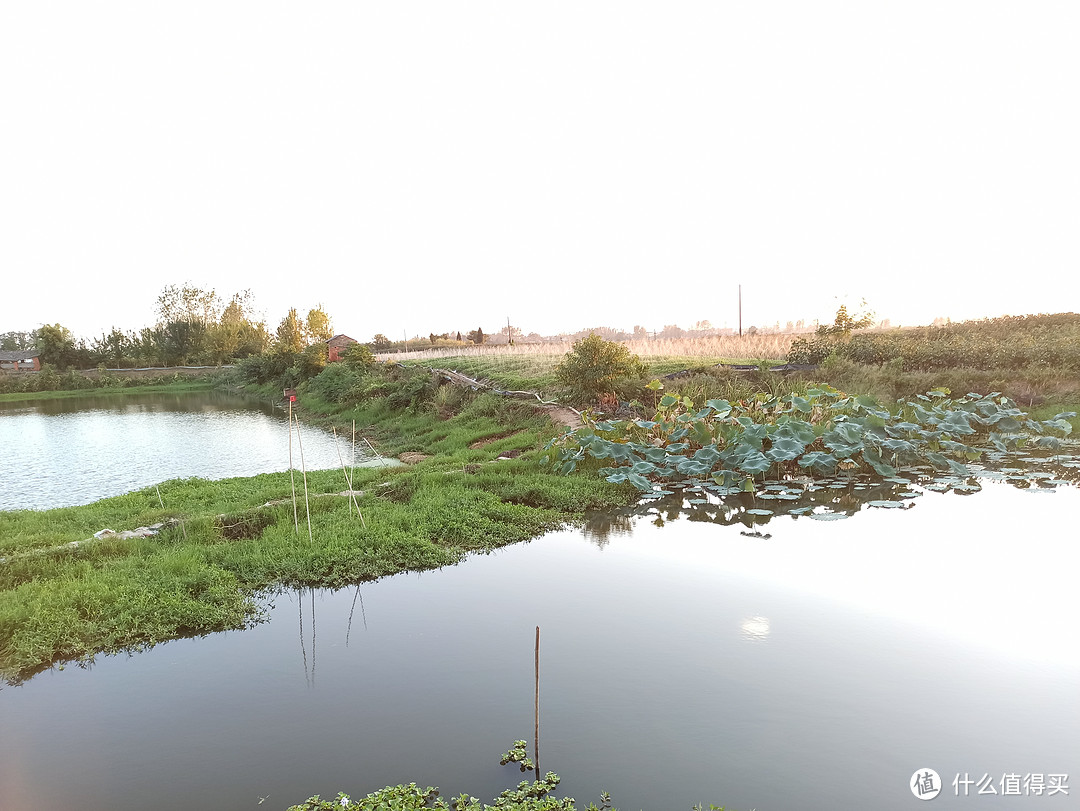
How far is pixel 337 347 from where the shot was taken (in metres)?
37.5

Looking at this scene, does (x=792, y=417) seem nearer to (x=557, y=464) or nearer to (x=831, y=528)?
(x=831, y=528)

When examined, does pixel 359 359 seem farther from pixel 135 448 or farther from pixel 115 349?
pixel 115 349

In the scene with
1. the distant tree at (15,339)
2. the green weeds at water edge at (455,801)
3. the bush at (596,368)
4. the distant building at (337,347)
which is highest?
the distant tree at (15,339)

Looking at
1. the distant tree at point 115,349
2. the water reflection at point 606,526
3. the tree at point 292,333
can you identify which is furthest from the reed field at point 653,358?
the distant tree at point 115,349

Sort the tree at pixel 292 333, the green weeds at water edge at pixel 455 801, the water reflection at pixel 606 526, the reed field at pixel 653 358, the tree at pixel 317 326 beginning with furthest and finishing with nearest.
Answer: the tree at pixel 317 326
the tree at pixel 292 333
the reed field at pixel 653 358
the water reflection at pixel 606 526
the green weeds at water edge at pixel 455 801

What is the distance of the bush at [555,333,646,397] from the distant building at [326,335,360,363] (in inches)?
911

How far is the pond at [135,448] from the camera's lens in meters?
11.8

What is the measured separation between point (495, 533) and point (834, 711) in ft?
13.4

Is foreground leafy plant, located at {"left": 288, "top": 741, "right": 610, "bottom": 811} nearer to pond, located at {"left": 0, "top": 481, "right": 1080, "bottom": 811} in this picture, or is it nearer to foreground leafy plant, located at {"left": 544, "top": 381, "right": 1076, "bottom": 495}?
pond, located at {"left": 0, "top": 481, "right": 1080, "bottom": 811}

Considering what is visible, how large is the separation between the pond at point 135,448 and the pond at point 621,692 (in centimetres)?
445

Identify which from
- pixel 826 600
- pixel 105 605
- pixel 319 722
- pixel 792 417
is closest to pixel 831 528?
pixel 826 600

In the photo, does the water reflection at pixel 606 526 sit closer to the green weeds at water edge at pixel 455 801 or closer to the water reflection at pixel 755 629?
the water reflection at pixel 755 629

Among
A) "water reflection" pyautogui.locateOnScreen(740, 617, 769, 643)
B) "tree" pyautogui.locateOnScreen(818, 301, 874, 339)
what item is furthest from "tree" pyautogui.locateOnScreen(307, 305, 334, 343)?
"water reflection" pyautogui.locateOnScreen(740, 617, 769, 643)

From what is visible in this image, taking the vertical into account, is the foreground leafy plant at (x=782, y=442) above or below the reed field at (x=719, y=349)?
below
